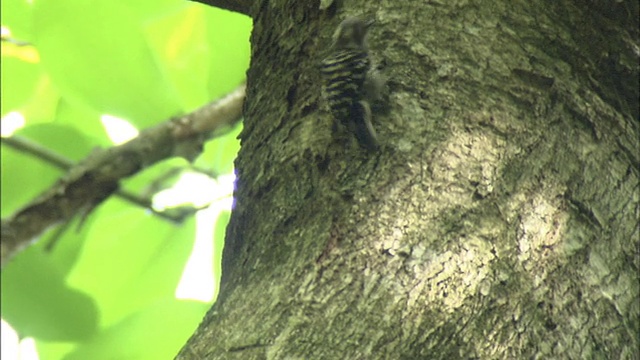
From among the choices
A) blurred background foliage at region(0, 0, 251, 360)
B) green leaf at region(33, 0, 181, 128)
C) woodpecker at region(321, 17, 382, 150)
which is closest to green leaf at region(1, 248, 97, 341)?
blurred background foliage at region(0, 0, 251, 360)

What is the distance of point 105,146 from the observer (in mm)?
2176

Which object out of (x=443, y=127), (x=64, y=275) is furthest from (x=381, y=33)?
(x=64, y=275)

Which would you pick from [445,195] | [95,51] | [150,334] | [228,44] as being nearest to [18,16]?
[95,51]

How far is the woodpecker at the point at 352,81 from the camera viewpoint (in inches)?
41.6

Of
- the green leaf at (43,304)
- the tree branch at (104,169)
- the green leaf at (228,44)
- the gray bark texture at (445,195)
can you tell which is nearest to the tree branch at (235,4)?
the gray bark texture at (445,195)

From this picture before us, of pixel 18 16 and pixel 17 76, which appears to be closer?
pixel 18 16

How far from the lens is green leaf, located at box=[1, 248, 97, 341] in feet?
5.64

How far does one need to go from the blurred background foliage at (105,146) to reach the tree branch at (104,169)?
1.6 inches

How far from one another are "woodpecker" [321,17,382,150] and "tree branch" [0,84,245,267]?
96 centimetres

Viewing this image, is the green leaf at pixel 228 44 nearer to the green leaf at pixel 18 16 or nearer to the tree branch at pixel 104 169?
the tree branch at pixel 104 169

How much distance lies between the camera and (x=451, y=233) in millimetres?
995

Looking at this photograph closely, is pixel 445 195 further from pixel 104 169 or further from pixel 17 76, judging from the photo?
pixel 17 76

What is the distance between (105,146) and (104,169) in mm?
130

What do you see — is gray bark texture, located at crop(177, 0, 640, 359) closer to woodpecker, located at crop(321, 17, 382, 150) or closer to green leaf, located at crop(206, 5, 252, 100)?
woodpecker, located at crop(321, 17, 382, 150)
